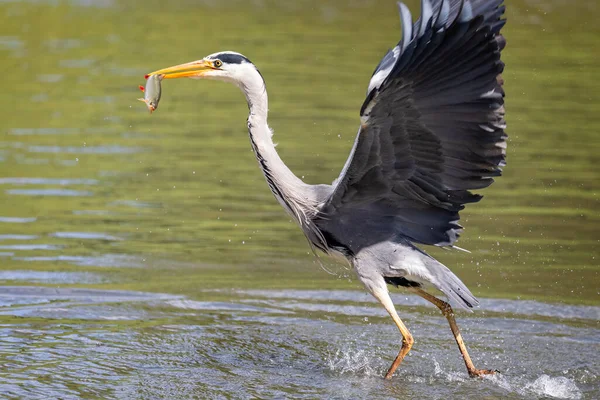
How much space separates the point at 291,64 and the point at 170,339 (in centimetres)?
1206

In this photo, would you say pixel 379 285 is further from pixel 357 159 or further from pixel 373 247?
pixel 357 159

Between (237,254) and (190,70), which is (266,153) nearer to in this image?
(190,70)

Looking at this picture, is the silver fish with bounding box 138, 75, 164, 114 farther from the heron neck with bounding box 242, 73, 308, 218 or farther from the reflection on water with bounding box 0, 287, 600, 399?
the reflection on water with bounding box 0, 287, 600, 399

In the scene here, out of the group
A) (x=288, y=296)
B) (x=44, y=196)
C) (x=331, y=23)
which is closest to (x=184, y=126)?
(x=44, y=196)

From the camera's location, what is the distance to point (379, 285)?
6641 millimetres

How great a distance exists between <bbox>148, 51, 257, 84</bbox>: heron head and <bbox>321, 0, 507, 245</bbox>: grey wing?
36.0 inches

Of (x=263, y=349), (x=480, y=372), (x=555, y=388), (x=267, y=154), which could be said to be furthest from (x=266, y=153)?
(x=555, y=388)

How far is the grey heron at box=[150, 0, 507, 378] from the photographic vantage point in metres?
5.74

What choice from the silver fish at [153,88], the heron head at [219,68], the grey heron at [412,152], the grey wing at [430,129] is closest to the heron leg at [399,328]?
the grey heron at [412,152]

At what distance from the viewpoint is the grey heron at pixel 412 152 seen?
18.8 feet

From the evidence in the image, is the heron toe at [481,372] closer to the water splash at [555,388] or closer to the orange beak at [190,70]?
the water splash at [555,388]

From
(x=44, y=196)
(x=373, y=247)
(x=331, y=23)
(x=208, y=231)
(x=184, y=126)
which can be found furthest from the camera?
(x=331, y=23)

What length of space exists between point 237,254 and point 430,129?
343cm

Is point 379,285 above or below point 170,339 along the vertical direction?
above
